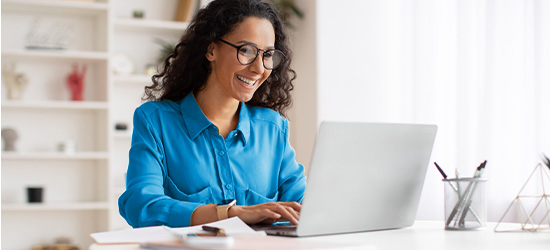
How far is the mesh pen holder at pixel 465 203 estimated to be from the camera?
4.50ft

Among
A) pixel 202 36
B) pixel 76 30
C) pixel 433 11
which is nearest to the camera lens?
pixel 202 36

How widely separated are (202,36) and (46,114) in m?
2.77

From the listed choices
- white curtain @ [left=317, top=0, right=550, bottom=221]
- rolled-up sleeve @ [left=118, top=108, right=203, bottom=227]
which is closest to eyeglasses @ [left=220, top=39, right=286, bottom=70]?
rolled-up sleeve @ [left=118, top=108, right=203, bottom=227]

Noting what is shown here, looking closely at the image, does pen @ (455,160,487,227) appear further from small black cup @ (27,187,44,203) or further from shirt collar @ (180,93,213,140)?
small black cup @ (27,187,44,203)

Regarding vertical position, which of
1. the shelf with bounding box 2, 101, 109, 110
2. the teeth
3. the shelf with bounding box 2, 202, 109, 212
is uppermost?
the teeth

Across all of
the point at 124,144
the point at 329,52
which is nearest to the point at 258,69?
the point at 329,52

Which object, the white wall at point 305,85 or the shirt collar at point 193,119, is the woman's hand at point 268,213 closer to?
the shirt collar at point 193,119

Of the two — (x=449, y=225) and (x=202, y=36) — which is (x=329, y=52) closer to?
(x=202, y=36)

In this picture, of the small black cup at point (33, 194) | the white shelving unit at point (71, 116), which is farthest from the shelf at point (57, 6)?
the small black cup at point (33, 194)

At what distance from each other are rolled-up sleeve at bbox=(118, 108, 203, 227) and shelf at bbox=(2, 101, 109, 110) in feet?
8.51

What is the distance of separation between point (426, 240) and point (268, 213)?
316 millimetres

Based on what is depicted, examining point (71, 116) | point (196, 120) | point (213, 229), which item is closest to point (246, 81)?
point (196, 120)

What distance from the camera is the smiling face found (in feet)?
5.79

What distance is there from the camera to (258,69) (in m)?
1.76
